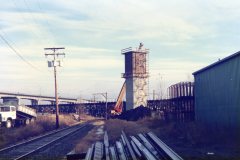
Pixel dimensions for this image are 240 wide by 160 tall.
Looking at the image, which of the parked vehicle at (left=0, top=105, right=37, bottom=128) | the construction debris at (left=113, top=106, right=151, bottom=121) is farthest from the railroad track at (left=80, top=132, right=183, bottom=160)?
the construction debris at (left=113, top=106, right=151, bottom=121)

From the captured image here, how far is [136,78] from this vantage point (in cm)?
6750

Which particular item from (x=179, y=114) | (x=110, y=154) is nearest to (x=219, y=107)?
(x=110, y=154)

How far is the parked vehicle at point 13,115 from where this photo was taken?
46031 mm

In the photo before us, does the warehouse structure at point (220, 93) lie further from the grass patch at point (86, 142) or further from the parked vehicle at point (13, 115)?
the parked vehicle at point (13, 115)

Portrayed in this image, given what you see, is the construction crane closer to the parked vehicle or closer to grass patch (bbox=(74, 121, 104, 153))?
the parked vehicle

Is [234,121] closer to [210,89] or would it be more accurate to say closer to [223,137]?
[223,137]

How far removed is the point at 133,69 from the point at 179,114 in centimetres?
2687

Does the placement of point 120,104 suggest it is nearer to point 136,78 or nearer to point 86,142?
point 136,78

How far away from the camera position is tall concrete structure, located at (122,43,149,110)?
67.1m

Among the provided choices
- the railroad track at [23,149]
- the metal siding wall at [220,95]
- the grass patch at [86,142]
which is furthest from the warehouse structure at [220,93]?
the railroad track at [23,149]

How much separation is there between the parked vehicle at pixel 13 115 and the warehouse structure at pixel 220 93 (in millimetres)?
22148

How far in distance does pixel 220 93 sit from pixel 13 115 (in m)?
27.9

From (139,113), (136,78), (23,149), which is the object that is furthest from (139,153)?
(136,78)

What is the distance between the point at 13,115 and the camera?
47.4 metres
